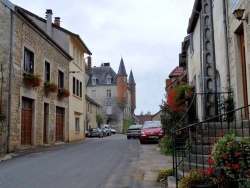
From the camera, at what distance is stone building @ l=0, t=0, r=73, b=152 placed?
1509 cm

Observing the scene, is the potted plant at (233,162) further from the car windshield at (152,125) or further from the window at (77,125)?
the window at (77,125)

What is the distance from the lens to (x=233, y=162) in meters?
5.01

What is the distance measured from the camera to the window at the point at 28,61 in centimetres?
1737

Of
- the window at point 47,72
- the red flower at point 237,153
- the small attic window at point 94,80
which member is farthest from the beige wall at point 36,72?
the small attic window at point 94,80

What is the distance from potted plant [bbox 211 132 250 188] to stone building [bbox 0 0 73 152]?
11.6 m

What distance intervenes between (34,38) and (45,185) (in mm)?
12516

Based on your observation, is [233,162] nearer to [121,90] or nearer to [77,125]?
[77,125]

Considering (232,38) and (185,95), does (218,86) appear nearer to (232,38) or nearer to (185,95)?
(232,38)

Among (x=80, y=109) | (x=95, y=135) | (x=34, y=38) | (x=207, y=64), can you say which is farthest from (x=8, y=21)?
(x=95, y=135)

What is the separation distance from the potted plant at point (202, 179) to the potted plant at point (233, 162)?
0.23 m

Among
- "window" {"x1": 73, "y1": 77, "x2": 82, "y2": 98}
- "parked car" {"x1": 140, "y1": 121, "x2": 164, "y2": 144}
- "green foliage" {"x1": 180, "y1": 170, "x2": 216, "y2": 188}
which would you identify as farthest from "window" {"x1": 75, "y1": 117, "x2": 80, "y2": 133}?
"green foliage" {"x1": 180, "y1": 170, "x2": 216, "y2": 188}

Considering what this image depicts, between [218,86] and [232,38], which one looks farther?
[218,86]

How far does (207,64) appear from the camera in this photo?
40.7 ft

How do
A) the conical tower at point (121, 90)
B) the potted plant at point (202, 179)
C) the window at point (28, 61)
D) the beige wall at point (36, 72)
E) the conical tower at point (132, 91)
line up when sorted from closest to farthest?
the potted plant at point (202, 179) → the beige wall at point (36, 72) → the window at point (28, 61) → the conical tower at point (121, 90) → the conical tower at point (132, 91)
